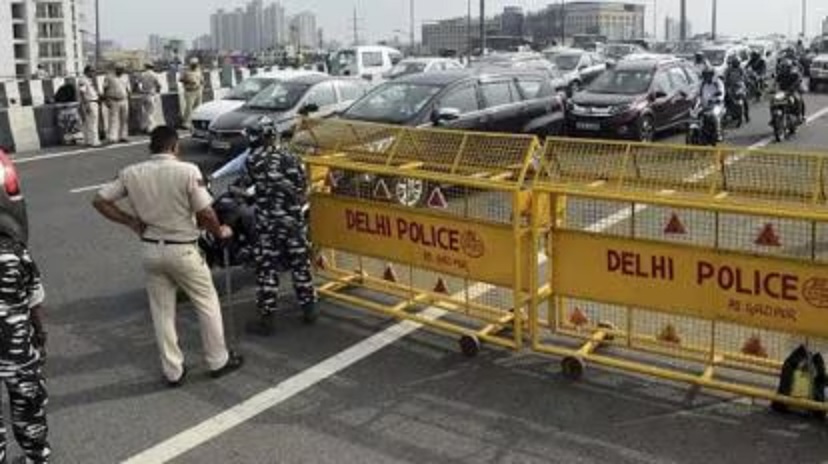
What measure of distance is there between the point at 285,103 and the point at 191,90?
5.80m

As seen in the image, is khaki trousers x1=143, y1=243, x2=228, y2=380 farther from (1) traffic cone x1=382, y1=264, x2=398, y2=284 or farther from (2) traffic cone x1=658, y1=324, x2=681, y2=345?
(2) traffic cone x1=658, y1=324, x2=681, y2=345

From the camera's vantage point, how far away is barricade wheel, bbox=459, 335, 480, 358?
7.01m

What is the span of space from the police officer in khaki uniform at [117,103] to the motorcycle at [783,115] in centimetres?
1265

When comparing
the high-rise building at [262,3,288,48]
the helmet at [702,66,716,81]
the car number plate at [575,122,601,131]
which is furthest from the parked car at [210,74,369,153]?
the high-rise building at [262,3,288,48]

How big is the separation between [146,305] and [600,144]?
406cm

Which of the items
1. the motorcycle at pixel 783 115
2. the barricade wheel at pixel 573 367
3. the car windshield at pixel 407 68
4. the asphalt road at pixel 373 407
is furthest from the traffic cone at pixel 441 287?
the car windshield at pixel 407 68

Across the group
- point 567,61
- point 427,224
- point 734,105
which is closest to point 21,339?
point 427,224

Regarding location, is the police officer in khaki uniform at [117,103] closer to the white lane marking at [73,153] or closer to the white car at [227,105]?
the white lane marking at [73,153]

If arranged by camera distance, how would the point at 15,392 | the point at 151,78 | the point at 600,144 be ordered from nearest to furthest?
the point at 15,392 < the point at 600,144 < the point at 151,78

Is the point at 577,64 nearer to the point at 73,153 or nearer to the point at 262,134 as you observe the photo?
the point at 73,153

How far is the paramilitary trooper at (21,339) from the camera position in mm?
4949

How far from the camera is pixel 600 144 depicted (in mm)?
7082

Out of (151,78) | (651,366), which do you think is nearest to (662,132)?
(151,78)

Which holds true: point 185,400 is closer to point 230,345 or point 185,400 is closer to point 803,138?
point 230,345
